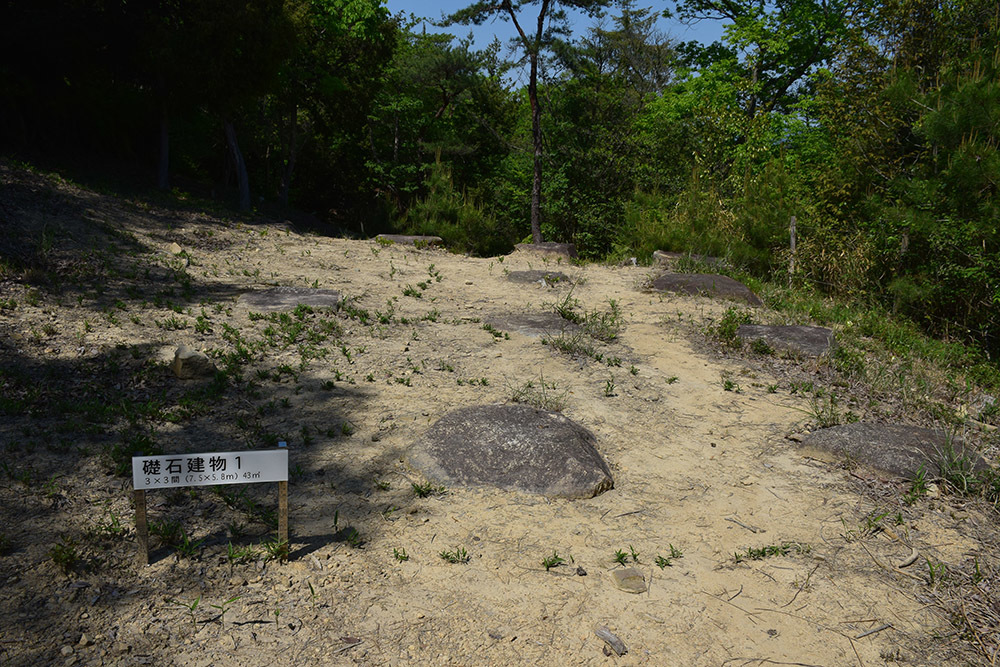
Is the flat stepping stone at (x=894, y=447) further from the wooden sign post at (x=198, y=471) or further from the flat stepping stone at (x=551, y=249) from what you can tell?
the flat stepping stone at (x=551, y=249)

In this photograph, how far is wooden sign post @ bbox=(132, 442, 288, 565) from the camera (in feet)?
8.96

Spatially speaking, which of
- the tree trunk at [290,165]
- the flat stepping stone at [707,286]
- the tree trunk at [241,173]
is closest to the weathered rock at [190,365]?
the flat stepping stone at [707,286]

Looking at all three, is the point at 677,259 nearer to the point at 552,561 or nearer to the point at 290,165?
the point at 552,561

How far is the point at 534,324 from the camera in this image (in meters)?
6.83

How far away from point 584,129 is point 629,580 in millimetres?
13982

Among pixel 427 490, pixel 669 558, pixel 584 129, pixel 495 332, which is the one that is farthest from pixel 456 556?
pixel 584 129

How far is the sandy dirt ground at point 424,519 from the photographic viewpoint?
8.63ft

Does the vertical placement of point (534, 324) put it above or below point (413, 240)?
below

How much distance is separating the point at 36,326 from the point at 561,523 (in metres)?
4.65

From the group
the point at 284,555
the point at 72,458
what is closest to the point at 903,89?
the point at 284,555

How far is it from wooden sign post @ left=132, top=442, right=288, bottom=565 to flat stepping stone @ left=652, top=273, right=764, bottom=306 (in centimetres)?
657

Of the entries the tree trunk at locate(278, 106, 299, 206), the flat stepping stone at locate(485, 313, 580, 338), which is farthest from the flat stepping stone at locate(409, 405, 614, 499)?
the tree trunk at locate(278, 106, 299, 206)

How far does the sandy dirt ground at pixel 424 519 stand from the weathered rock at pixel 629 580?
5 cm

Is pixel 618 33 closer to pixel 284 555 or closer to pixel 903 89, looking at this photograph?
pixel 903 89
